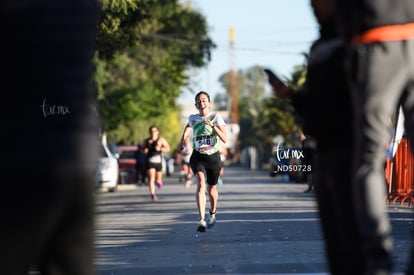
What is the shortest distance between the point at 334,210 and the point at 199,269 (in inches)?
215

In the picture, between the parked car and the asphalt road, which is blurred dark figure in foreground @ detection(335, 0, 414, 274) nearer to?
the asphalt road

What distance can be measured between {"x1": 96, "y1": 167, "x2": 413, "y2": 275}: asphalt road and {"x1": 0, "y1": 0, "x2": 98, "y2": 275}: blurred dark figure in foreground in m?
3.29

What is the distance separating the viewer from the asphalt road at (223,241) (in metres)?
10.2

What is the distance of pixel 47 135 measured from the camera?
3.38 meters

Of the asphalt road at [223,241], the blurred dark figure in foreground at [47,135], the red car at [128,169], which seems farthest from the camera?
the red car at [128,169]

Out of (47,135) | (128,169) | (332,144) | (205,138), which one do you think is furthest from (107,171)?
(47,135)

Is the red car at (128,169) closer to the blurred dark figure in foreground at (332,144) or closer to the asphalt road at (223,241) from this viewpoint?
the asphalt road at (223,241)

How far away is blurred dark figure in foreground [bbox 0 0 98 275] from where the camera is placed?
3.28 m

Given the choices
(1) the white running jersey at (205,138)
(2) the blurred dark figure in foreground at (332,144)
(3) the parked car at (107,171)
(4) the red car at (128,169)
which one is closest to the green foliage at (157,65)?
(4) the red car at (128,169)

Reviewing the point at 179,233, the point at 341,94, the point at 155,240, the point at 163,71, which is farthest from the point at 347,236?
the point at 163,71

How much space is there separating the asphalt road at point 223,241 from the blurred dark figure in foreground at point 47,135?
10.8 ft

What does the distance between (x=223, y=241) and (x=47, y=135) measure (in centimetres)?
991

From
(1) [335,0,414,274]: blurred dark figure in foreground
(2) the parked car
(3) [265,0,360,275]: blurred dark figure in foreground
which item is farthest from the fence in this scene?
(1) [335,0,414,274]: blurred dark figure in foreground

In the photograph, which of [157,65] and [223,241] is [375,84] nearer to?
[223,241]
